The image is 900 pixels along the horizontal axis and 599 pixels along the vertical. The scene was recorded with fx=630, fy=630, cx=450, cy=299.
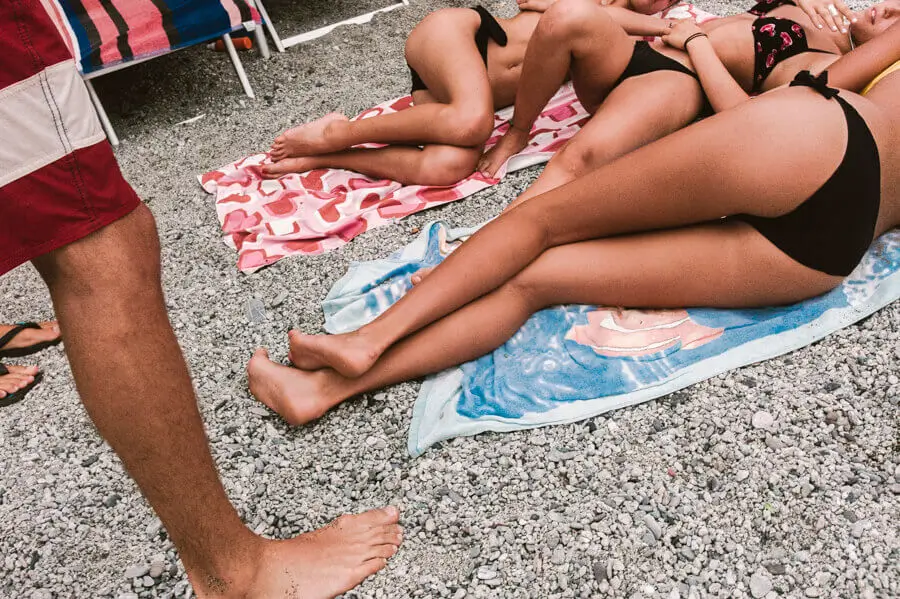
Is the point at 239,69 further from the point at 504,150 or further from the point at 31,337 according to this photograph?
the point at 31,337

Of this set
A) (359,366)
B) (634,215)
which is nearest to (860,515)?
(634,215)

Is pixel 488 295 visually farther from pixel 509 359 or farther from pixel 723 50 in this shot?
pixel 723 50

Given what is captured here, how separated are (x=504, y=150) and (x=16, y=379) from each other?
1996mm

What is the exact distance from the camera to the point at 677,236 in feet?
5.49

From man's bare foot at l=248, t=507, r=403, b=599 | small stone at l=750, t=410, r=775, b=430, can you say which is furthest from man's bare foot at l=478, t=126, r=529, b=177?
man's bare foot at l=248, t=507, r=403, b=599

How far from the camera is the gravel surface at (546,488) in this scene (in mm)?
1388

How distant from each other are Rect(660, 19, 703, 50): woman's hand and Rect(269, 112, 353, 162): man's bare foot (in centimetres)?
140

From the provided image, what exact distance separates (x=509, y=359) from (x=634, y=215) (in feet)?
1.81

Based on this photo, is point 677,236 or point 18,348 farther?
point 18,348

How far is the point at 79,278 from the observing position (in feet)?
3.23

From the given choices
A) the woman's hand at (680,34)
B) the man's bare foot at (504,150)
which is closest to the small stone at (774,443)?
the man's bare foot at (504,150)

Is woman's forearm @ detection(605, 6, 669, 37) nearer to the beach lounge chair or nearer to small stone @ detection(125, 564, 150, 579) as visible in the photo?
the beach lounge chair

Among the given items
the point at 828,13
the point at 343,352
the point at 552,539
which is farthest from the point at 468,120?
the point at 552,539

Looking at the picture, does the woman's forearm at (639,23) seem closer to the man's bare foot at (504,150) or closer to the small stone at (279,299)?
the man's bare foot at (504,150)
